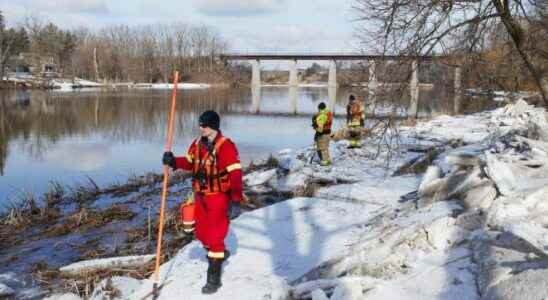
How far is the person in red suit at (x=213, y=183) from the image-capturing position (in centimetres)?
484

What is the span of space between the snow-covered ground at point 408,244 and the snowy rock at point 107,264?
479 mm

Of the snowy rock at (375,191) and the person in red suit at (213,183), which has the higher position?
the person in red suit at (213,183)

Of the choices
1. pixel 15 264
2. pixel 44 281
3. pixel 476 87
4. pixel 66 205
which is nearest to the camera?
pixel 44 281

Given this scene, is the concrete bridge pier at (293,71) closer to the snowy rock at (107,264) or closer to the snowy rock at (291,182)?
the snowy rock at (291,182)

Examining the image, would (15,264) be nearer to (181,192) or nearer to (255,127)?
(181,192)

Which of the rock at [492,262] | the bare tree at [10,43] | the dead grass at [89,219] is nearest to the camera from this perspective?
the rock at [492,262]

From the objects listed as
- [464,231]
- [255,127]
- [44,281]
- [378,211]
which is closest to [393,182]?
[378,211]

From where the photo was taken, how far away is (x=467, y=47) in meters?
8.27

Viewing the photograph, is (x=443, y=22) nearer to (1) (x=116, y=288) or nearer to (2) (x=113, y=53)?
(1) (x=116, y=288)

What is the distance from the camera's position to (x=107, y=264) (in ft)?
20.1

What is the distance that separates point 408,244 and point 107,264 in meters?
3.63

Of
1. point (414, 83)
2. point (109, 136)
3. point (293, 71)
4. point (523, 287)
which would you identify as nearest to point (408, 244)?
point (523, 287)

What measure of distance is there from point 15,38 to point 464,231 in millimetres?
89842

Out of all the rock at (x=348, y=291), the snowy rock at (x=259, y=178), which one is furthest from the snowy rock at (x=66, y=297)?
the snowy rock at (x=259, y=178)
